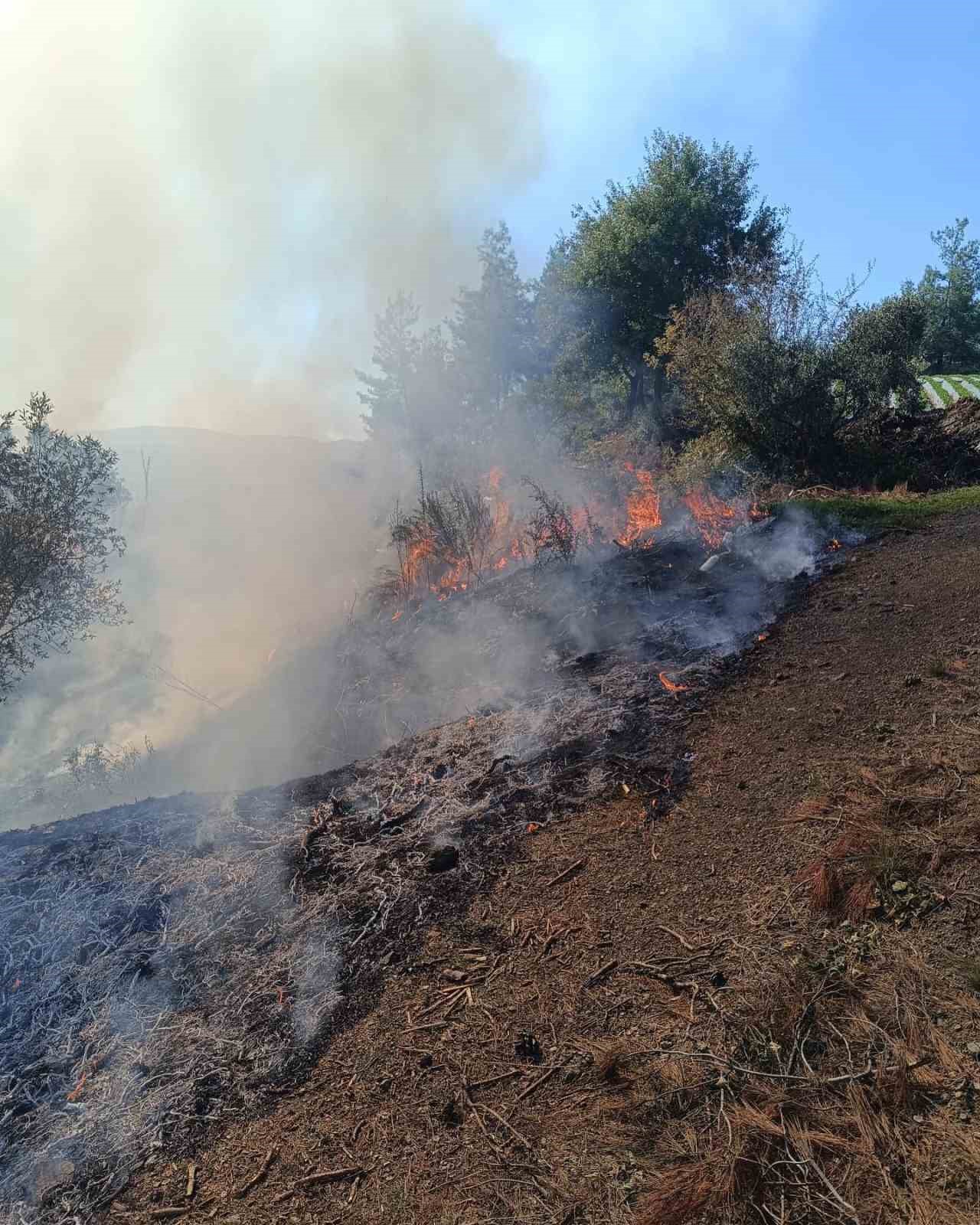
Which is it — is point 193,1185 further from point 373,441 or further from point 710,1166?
point 373,441

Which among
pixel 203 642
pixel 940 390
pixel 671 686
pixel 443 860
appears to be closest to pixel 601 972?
pixel 443 860

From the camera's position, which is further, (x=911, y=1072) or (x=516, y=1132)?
(x=516, y=1132)

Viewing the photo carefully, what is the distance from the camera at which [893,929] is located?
3.37 meters

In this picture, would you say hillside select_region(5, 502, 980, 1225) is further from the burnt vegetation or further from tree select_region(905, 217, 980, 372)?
tree select_region(905, 217, 980, 372)

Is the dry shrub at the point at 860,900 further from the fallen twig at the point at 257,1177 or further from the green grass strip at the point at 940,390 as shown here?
the green grass strip at the point at 940,390

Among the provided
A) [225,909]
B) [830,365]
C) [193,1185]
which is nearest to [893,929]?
[193,1185]

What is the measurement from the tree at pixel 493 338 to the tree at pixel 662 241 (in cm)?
993

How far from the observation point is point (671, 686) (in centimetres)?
661

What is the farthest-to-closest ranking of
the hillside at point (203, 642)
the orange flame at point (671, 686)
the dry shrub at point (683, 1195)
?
the hillside at point (203, 642)
the orange flame at point (671, 686)
the dry shrub at point (683, 1195)

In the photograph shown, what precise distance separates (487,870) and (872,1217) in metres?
2.72

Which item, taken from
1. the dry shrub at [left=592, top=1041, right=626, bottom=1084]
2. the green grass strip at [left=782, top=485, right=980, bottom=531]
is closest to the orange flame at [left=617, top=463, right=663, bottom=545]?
the green grass strip at [left=782, top=485, right=980, bottom=531]

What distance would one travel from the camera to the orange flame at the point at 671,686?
6.51 metres

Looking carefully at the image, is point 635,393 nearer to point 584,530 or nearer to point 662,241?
point 662,241

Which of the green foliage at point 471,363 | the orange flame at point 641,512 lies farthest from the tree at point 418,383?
the orange flame at point 641,512
